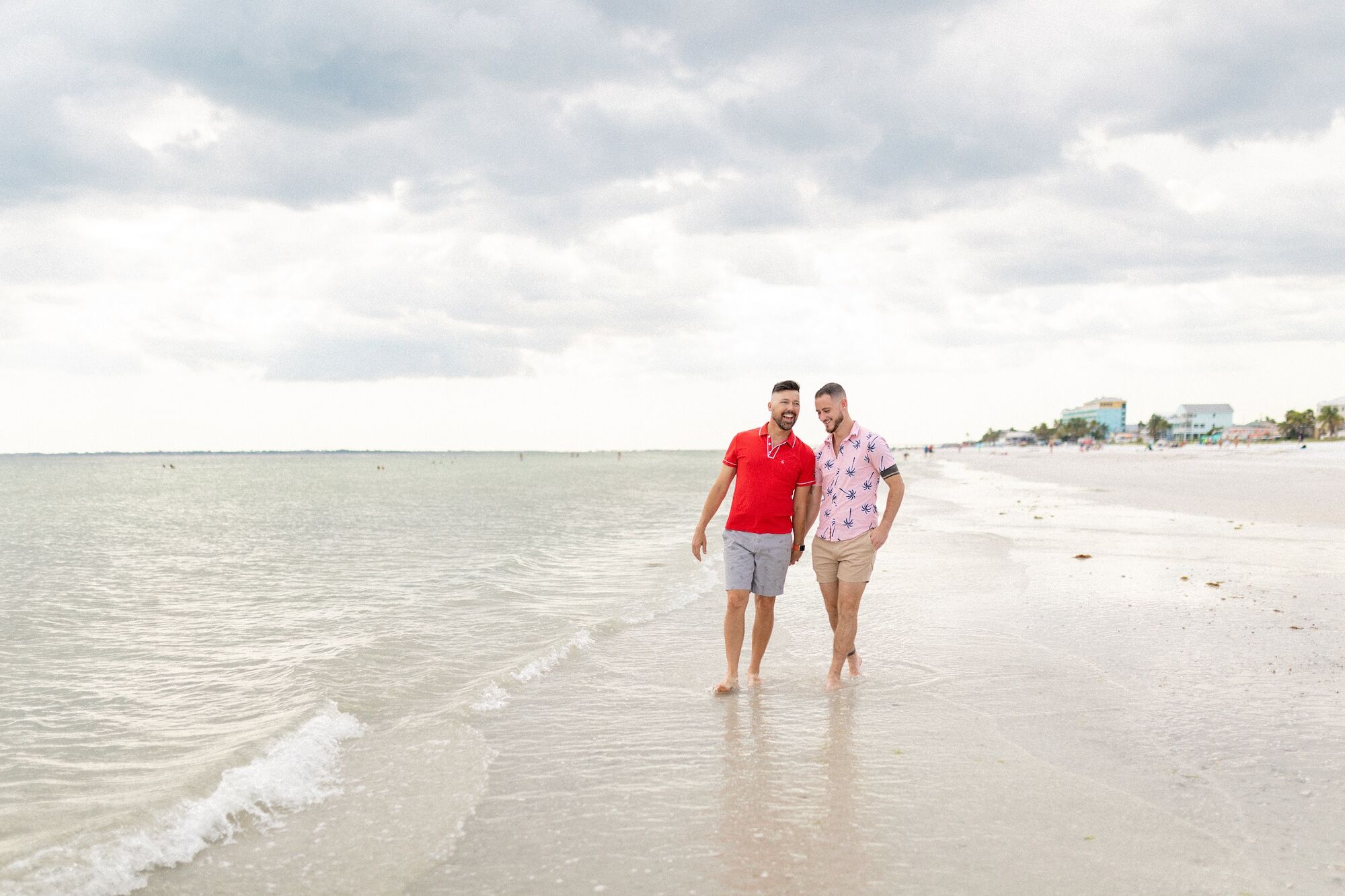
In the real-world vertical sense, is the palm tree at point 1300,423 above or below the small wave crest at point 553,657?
above

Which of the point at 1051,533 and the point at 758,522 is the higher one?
the point at 758,522

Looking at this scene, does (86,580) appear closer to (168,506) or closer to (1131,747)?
(1131,747)

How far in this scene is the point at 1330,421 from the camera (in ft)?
336

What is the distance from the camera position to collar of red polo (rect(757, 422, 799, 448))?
583 centimetres

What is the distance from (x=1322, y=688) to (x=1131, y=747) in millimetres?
2041

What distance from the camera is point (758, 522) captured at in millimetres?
5930

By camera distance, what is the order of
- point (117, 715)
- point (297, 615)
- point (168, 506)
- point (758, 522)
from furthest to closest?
point (168, 506)
point (297, 615)
point (117, 715)
point (758, 522)

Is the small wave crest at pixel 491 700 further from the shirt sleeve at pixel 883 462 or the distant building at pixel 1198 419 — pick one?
the distant building at pixel 1198 419

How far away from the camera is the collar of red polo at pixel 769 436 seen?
5.83m

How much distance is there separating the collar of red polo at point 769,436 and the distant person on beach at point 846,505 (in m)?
0.25

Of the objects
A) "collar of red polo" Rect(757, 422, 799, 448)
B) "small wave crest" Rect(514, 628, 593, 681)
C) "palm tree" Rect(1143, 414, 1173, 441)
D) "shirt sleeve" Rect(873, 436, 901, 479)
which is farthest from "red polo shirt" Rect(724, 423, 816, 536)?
"palm tree" Rect(1143, 414, 1173, 441)

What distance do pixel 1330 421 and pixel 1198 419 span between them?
63.3 m

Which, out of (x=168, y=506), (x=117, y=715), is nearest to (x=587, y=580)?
(x=117, y=715)

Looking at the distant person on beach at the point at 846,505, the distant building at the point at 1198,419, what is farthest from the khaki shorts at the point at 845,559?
the distant building at the point at 1198,419
